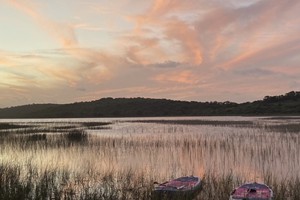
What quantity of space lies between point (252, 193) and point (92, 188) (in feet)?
17.4

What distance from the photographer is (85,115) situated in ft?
527

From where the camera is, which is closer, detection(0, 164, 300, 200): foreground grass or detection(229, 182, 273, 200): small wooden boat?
detection(0, 164, 300, 200): foreground grass

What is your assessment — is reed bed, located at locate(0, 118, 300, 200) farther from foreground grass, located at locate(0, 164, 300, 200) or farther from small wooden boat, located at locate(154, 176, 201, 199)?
small wooden boat, located at locate(154, 176, 201, 199)

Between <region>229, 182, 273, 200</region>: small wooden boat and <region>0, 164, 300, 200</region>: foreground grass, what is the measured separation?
45 centimetres

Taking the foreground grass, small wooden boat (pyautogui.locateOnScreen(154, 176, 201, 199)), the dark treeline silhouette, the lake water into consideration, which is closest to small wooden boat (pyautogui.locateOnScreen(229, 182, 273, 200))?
the foreground grass

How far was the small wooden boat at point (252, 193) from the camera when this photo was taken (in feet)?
37.2

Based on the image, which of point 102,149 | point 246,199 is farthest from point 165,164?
point 246,199

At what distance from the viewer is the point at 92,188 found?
13.4 metres

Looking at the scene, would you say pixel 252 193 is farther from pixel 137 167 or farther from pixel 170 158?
pixel 170 158

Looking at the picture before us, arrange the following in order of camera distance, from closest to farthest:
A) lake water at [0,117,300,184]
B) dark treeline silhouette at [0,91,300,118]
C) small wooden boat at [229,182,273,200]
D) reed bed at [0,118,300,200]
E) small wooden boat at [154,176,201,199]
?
1. small wooden boat at [229,182,273,200]
2. small wooden boat at [154,176,201,199]
3. reed bed at [0,118,300,200]
4. lake water at [0,117,300,184]
5. dark treeline silhouette at [0,91,300,118]

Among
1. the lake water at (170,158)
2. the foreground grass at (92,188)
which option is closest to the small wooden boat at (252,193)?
the foreground grass at (92,188)

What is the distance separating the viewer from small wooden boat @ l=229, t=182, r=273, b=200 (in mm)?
11344

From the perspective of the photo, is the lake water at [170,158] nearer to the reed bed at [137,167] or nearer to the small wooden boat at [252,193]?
the reed bed at [137,167]

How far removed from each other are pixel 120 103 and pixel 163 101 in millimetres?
20397
